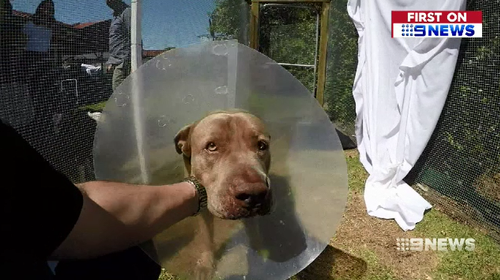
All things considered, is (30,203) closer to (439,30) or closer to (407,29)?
(439,30)

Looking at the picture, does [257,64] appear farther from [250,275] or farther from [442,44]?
[442,44]

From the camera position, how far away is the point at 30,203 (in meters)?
1.01

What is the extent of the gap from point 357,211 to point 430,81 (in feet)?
4.08

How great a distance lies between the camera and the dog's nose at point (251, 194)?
1.42 meters

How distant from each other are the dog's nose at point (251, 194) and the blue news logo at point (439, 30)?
265 cm

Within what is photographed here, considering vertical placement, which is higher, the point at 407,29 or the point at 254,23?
the point at 254,23

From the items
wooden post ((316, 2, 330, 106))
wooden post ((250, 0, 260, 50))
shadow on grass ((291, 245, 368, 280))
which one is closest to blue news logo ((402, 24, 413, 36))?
wooden post ((316, 2, 330, 106))

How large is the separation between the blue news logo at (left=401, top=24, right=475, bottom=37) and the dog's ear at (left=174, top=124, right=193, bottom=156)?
2522 millimetres

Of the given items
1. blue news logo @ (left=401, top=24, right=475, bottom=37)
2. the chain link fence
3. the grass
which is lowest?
the grass

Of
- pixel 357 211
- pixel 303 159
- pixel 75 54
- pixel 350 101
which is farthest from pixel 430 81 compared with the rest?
pixel 75 54

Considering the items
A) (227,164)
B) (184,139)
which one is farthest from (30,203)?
(184,139)

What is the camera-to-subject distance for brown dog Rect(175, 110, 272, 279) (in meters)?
1.44

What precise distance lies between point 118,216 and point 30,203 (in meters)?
0.28

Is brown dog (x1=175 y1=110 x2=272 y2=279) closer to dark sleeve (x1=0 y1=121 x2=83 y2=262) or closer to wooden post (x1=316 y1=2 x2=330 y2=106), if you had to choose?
dark sleeve (x1=0 y1=121 x2=83 y2=262)
